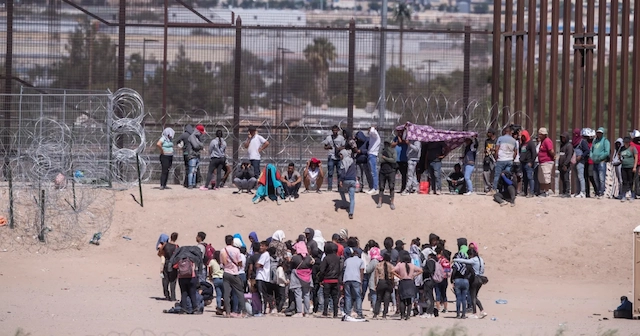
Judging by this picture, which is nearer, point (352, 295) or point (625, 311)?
point (352, 295)

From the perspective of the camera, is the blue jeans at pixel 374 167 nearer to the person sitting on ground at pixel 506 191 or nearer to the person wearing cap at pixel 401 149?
the person wearing cap at pixel 401 149

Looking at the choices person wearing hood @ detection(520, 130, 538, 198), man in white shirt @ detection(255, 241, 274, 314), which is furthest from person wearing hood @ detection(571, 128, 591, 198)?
man in white shirt @ detection(255, 241, 274, 314)

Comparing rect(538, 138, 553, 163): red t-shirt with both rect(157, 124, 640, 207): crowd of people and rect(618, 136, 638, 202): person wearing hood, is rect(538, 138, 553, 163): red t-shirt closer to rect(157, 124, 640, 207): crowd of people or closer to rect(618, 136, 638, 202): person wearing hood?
rect(157, 124, 640, 207): crowd of people

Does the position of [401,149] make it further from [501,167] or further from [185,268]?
[185,268]

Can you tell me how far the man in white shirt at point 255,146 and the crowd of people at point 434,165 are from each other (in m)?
0.02

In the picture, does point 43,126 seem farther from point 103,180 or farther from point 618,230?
point 618,230

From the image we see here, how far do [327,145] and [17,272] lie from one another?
21.0 feet

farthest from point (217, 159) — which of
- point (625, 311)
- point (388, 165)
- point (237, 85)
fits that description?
point (625, 311)

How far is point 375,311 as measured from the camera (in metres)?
15.9

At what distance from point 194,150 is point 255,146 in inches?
49.1

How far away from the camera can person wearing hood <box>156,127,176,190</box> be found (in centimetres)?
2184

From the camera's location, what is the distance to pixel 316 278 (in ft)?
51.5

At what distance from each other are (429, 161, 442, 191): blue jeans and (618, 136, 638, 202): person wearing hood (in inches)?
140

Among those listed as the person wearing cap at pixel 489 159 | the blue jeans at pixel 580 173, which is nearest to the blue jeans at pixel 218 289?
the person wearing cap at pixel 489 159
